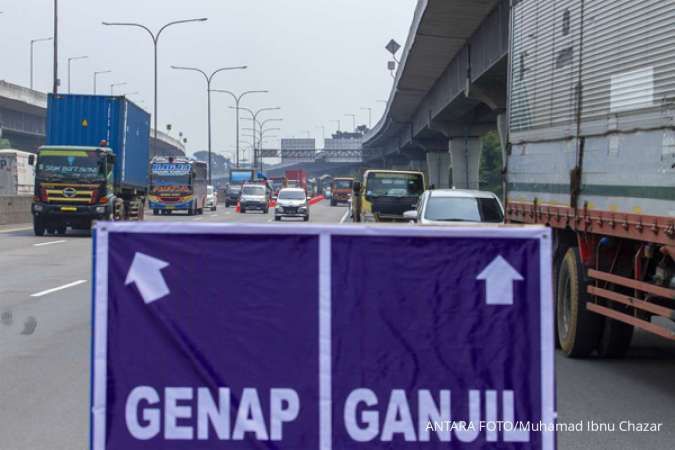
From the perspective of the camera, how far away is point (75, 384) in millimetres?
9086

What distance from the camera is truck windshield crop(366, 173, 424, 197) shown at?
32.7 m

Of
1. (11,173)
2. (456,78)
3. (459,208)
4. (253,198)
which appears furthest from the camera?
(253,198)

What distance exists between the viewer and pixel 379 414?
415cm

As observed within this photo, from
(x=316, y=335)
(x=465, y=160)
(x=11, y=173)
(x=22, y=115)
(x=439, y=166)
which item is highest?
(x=22, y=115)

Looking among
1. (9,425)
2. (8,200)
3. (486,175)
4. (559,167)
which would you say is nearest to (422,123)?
(8,200)

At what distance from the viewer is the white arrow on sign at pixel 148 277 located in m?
4.18

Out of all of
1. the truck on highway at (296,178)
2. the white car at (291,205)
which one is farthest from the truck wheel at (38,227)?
the truck on highway at (296,178)

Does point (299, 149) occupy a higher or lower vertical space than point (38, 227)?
higher

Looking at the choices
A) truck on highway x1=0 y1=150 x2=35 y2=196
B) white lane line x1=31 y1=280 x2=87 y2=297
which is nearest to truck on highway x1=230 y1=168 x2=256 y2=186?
truck on highway x1=0 y1=150 x2=35 y2=196

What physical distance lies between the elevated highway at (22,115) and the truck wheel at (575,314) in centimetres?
5761

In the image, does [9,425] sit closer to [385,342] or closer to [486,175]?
[385,342]

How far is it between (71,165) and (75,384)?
80.9 feet

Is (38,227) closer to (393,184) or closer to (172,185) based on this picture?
(393,184)

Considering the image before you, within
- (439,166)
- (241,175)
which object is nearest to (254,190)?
(439,166)
